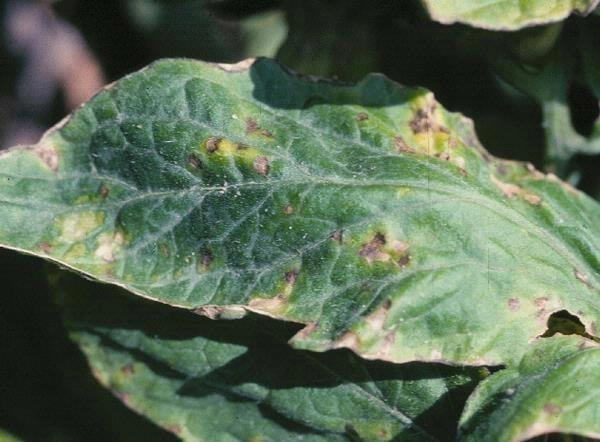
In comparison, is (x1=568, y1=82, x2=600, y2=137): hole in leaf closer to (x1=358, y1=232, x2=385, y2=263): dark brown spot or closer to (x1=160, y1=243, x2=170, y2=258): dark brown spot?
(x1=358, y1=232, x2=385, y2=263): dark brown spot

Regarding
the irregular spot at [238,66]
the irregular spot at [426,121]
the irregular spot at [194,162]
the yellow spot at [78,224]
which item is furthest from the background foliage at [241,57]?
the yellow spot at [78,224]

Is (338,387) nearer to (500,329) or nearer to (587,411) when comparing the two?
(500,329)

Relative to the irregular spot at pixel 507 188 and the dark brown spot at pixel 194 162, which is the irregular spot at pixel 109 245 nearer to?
the dark brown spot at pixel 194 162

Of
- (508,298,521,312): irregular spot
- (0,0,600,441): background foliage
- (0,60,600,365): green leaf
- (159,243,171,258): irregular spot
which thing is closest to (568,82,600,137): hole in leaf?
(0,0,600,441): background foliage

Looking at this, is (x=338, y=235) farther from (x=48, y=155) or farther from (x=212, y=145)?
(x=48, y=155)

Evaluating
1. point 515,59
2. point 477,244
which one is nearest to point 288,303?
point 477,244

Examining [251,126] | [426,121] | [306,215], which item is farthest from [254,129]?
[426,121]
